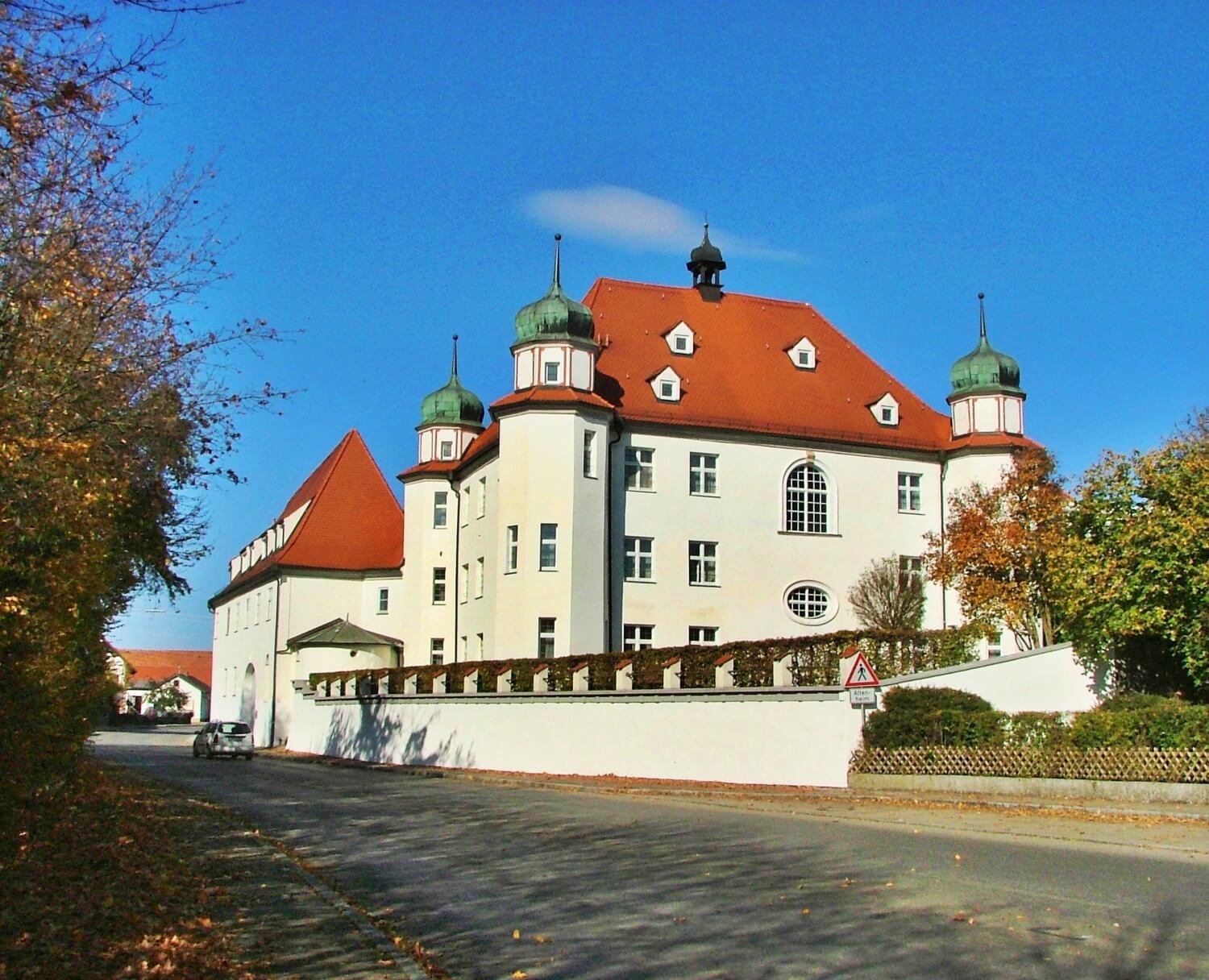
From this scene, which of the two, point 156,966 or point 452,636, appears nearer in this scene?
point 156,966

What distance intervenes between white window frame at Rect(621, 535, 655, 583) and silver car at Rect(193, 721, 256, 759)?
1469 centimetres

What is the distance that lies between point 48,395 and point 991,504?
99.0 ft

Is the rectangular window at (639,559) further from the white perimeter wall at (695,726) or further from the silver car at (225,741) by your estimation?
the silver car at (225,741)

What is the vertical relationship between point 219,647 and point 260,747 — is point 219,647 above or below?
above

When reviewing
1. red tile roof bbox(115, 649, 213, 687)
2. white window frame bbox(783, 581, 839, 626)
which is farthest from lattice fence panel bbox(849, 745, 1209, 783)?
red tile roof bbox(115, 649, 213, 687)

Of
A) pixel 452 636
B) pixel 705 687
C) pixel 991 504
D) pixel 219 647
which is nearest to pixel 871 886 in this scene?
pixel 705 687

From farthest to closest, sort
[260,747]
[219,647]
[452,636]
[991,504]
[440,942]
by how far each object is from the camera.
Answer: [219,647] → [260,747] → [452,636] → [991,504] → [440,942]

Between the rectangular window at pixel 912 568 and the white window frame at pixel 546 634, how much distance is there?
12096 millimetres

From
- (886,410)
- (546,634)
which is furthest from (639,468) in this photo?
(886,410)

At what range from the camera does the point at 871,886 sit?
11.8 meters

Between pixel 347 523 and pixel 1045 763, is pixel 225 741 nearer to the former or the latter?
pixel 347 523

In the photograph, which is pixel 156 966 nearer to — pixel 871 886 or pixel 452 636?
pixel 871 886

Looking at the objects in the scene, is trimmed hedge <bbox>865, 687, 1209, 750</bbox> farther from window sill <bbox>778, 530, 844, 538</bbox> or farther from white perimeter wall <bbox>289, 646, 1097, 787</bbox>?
window sill <bbox>778, 530, 844, 538</bbox>

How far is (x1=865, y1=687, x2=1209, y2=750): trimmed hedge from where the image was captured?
68.7 feet
